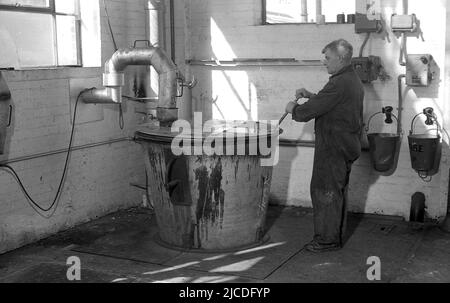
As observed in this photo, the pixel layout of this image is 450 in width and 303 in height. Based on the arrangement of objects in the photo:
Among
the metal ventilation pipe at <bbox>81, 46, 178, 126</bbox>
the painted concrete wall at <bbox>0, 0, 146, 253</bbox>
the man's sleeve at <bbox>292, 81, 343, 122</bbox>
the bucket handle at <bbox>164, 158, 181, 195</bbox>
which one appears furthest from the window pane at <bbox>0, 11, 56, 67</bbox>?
the man's sleeve at <bbox>292, 81, 343, 122</bbox>

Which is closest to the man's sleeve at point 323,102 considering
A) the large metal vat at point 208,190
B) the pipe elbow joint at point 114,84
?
the large metal vat at point 208,190

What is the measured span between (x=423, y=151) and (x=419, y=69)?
32.1 inches

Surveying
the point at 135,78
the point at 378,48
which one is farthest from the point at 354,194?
the point at 135,78

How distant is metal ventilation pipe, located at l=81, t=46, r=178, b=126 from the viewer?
5.97m

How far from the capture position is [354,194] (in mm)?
6918

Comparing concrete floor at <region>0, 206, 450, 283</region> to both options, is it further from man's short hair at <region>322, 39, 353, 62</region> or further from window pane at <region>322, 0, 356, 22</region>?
window pane at <region>322, 0, 356, 22</region>

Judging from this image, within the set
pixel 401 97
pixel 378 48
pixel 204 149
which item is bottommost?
pixel 204 149

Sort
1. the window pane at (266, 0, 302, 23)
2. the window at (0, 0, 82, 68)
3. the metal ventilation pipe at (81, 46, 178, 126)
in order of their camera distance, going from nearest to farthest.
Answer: the window at (0, 0, 82, 68) → the metal ventilation pipe at (81, 46, 178, 126) → the window pane at (266, 0, 302, 23)

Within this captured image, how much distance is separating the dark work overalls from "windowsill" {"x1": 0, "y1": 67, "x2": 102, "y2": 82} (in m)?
2.35

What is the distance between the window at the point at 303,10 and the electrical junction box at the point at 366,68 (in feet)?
2.15

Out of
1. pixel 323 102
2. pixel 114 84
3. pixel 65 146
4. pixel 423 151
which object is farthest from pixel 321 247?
pixel 65 146

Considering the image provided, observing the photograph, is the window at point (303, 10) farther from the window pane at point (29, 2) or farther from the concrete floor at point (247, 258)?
the window pane at point (29, 2)
